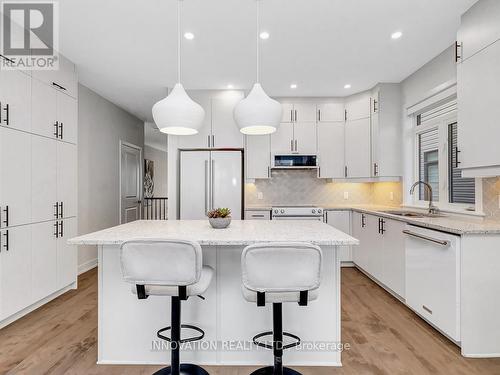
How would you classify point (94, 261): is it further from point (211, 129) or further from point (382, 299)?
point (382, 299)

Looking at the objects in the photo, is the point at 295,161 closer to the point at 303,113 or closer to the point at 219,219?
the point at 303,113

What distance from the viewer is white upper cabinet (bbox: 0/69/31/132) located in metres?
2.57

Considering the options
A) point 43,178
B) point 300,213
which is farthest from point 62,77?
point 300,213

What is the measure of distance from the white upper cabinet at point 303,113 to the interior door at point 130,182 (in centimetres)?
327

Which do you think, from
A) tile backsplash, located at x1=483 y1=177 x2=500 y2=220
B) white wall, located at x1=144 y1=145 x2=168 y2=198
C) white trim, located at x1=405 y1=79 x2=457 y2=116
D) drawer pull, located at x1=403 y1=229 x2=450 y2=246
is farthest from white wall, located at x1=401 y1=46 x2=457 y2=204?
white wall, located at x1=144 y1=145 x2=168 y2=198

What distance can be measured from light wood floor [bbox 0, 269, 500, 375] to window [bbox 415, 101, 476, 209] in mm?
1327

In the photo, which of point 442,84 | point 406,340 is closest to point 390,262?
point 406,340

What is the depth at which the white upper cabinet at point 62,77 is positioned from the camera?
10.1 ft

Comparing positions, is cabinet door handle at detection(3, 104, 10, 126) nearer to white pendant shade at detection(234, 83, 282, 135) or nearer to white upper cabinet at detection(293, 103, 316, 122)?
white pendant shade at detection(234, 83, 282, 135)

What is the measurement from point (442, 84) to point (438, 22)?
2.59ft

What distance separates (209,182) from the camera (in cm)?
432

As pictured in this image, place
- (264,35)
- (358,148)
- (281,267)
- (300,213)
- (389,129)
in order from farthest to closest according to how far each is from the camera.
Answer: (358,148)
(300,213)
(389,129)
(264,35)
(281,267)

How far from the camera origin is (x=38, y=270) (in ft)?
9.73

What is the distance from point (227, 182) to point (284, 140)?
3.89 ft
